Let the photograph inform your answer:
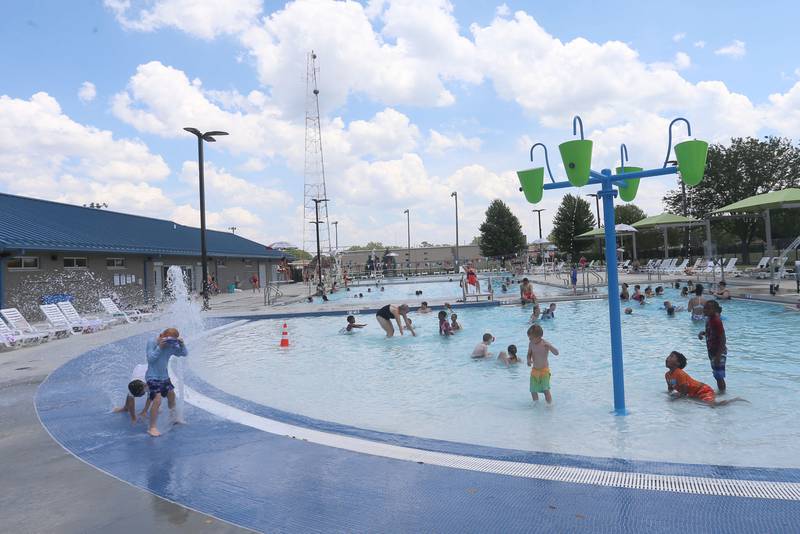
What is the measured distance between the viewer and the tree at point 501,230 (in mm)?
62250

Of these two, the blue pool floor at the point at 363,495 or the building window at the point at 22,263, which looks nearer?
the blue pool floor at the point at 363,495

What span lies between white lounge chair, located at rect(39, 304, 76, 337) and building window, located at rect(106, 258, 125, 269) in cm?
769

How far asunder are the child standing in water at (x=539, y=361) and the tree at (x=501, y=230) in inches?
2194

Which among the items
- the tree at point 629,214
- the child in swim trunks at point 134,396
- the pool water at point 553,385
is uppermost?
the tree at point 629,214

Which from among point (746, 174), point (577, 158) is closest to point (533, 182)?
point (577, 158)

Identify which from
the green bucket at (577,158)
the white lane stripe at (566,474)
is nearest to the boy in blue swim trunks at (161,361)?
the white lane stripe at (566,474)

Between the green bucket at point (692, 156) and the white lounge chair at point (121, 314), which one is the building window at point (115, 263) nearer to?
the white lounge chair at point (121, 314)

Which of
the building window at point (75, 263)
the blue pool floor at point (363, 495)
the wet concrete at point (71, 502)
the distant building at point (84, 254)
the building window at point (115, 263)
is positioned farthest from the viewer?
the building window at point (115, 263)

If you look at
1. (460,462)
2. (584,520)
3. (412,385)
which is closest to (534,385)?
(412,385)

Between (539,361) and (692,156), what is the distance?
317cm

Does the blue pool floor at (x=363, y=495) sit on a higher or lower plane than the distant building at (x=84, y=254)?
lower

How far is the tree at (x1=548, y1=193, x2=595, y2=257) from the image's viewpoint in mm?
57438

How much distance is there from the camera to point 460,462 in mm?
4312

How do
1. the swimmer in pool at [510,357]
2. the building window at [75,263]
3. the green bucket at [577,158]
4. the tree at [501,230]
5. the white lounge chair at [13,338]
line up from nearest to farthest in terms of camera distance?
the green bucket at [577,158] < the swimmer in pool at [510,357] < the white lounge chair at [13,338] < the building window at [75,263] < the tree at [501,230]
